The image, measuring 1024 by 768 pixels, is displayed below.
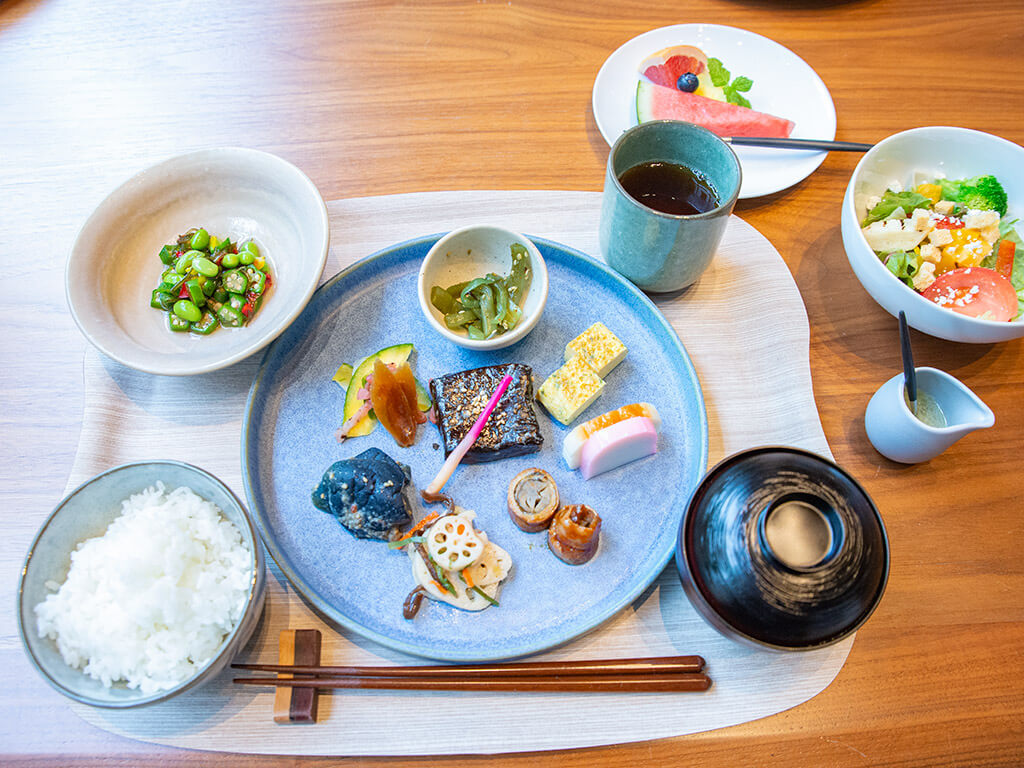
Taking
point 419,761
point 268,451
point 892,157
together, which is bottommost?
point 419,761

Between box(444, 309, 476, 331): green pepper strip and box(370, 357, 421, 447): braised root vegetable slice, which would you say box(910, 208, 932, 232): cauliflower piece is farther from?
box(370, 357, 421, 447): braised root vegetable slice

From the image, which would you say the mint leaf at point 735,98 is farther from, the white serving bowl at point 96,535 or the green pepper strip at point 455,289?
the white serving bowl at point 96,535

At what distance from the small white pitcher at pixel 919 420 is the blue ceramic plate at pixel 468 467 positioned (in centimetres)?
52

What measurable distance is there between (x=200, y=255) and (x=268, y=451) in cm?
69

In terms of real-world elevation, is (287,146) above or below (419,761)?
above

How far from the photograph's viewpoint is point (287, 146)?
2451 mm

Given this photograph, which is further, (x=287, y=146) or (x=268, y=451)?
(x=287, y=146)

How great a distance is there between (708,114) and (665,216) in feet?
3.11

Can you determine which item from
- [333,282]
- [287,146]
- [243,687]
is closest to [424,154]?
[287,146]

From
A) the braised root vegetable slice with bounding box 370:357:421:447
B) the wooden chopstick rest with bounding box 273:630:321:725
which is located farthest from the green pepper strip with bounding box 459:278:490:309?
A: the wooden chopstick rest with bounding box 273:630:321:725

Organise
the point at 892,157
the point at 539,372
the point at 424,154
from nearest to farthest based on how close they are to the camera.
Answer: the point at 539,372
the point at 892,157
the point at 424,154

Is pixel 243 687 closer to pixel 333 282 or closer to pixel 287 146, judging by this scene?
pixel 333 282

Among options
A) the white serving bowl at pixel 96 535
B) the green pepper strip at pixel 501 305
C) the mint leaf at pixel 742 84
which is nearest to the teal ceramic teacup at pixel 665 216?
the green pepper strip at pixel 501 305

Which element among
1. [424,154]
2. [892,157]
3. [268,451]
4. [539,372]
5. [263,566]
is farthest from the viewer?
[424,154]
